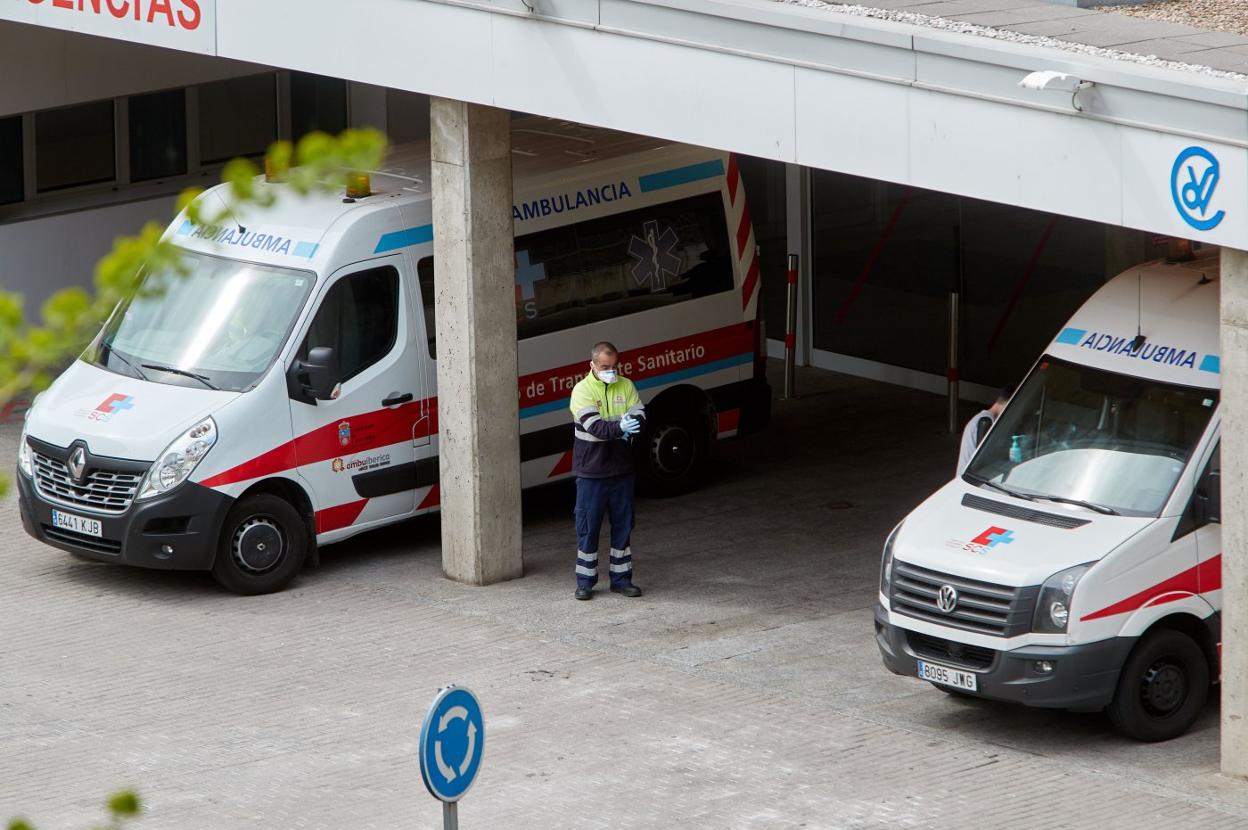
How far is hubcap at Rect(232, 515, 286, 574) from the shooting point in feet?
42.2

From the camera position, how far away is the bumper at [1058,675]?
980cm

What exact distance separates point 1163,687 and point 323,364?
5666 millimetres

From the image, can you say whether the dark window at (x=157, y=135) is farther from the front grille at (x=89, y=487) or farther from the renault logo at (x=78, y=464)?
the renault logo at (x=78, y=464)

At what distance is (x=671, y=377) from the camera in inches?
589

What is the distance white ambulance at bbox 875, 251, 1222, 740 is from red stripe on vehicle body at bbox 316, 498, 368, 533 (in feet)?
13.6

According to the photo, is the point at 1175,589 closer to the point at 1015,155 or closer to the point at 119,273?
the point at 1015,155

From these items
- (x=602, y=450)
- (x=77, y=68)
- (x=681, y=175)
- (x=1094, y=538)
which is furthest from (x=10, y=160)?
(x=1094, y=538)

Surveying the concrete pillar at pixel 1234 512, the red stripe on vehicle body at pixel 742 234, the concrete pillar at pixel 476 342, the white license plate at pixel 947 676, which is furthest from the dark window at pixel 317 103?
the concrete pillar at pixel 1234 512

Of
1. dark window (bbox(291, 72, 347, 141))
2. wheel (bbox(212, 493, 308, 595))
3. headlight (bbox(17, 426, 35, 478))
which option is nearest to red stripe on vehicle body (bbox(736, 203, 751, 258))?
wheel (bbox(212, 493, 308, 595))

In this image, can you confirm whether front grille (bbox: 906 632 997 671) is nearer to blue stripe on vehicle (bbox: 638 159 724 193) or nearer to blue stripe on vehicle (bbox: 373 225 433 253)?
blue stripe on vehicle (bbox: 373 225 433 253)

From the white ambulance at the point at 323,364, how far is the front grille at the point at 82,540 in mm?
13

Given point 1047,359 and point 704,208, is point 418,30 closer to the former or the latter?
point 704,208

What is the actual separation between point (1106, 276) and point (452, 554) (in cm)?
674

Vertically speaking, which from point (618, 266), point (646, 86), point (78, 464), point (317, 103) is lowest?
point (78, 464)
